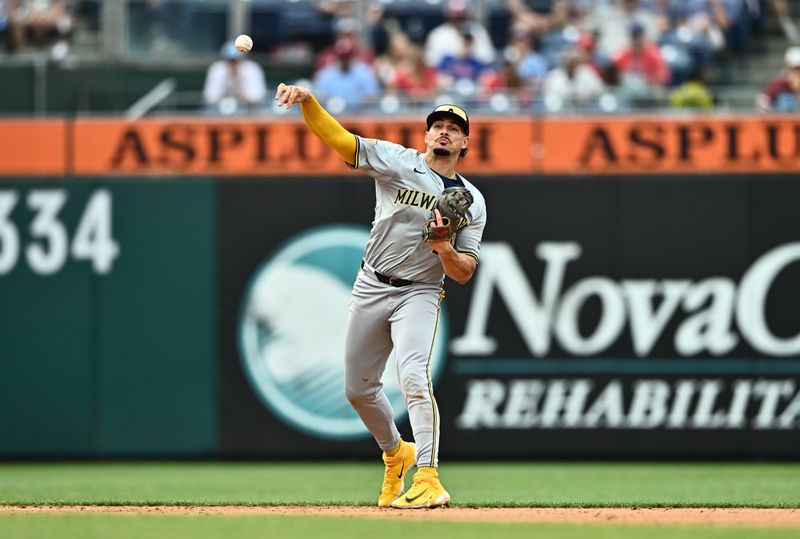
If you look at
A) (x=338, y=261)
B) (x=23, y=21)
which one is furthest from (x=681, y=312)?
(x=23, y=21)

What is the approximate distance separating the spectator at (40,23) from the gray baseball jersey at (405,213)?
690 cm

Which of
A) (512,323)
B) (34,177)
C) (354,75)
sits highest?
(354,75)

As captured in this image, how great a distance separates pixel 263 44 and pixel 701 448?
226 inches

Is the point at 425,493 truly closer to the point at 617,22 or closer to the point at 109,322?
the point at 109,322

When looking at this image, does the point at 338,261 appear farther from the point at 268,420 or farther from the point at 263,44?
the point at 263,44

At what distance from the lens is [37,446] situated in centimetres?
1164

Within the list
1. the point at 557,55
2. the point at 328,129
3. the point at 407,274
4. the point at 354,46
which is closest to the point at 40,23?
the point at 354,46

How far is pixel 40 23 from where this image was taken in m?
13.5

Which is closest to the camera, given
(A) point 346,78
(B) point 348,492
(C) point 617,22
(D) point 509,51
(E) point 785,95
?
(B) point 348,492

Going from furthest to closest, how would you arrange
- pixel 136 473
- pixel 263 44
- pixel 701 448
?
pixel 263 44
pixel 701 448
pixel 136 473

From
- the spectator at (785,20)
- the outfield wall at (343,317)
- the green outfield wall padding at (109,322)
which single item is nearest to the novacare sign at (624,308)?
the outfield wall at (343,317)

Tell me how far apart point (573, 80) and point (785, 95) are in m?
1.93

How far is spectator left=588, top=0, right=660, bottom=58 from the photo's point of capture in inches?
544

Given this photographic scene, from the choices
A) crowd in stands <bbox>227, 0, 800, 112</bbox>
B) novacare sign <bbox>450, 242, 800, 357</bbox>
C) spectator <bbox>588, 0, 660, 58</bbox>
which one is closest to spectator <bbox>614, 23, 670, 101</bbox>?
crowd in stands <bbox>227, 0, 800, 112</bbox>
